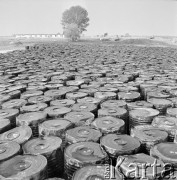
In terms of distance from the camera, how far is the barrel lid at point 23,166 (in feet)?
7.63

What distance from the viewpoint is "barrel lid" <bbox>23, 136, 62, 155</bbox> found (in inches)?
111

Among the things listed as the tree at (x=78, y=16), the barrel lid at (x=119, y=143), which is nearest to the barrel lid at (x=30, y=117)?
the barrel lid at (x=119, y=143)

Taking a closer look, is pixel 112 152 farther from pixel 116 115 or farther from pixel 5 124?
pixel 5 124

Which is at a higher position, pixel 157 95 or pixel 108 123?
pixel 157 95

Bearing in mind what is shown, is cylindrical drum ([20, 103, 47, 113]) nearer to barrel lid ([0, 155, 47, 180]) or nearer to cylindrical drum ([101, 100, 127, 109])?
cylindrical drum ([101, 100, 127, 109])

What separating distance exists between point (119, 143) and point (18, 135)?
4.96ft

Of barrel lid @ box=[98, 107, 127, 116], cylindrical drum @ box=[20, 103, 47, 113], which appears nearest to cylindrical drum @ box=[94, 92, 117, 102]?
barrel lid @ box=[98, 107, 127, 116]

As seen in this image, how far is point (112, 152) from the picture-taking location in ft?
9.12

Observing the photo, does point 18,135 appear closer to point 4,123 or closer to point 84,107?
point 4,123

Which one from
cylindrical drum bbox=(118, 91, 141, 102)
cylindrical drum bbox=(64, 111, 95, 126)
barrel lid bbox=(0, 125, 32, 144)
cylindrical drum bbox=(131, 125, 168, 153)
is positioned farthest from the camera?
cylindrical drum bbox=(118, 91, 141, 102)

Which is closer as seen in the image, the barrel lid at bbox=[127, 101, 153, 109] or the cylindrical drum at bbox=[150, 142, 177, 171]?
the cylindrical drum at bbox=[150, 142, 177, 171]

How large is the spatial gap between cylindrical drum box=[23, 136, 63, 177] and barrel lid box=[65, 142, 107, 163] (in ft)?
0.71

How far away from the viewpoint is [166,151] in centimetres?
273

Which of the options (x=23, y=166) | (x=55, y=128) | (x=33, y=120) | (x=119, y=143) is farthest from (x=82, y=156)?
(x=33, y=120)
